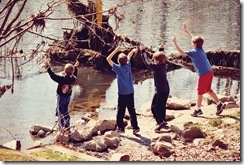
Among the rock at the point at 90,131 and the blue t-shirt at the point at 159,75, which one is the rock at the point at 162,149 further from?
the rock at the point at 90,131

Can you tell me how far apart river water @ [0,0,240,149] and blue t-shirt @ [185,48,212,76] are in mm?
1004

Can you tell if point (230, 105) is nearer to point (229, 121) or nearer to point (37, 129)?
point (229, 121)

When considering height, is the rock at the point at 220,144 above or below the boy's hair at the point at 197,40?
below

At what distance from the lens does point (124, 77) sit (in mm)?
7086

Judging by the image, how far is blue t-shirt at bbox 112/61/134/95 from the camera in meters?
7.05

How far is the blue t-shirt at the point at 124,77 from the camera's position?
23.1 ft

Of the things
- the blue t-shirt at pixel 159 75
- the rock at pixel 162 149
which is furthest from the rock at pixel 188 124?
the rock at pixel 162 149

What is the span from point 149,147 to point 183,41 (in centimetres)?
456

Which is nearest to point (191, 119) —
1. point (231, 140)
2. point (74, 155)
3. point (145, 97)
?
point (231, 140)

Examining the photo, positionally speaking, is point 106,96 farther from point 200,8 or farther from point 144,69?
point 200,8

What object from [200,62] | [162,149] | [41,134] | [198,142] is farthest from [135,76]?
[162,149]

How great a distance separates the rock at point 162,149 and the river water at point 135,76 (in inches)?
86.7

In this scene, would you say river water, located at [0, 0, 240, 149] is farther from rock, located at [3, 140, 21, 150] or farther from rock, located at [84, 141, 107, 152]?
rock, located at [84, 141, 107, 152]

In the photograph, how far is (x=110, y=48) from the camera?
11398mm
